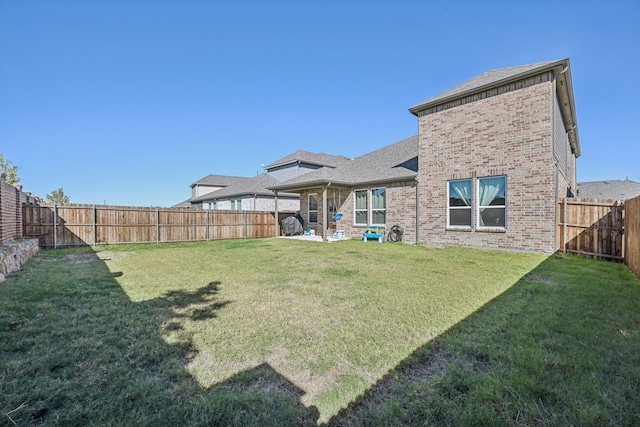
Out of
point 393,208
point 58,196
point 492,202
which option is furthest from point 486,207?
point 58,196

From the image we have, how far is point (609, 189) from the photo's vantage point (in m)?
23.3

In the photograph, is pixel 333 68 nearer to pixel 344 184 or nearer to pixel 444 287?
pixel 344 184

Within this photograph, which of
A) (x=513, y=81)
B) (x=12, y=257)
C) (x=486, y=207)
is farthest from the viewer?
(x=486, y=207)

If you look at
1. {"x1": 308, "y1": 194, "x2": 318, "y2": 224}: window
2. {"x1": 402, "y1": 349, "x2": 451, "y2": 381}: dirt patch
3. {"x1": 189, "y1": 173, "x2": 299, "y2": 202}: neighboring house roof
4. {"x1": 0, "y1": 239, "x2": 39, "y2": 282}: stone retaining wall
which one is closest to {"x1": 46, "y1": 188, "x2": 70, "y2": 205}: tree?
{"x1": 189, "y1": 173, "x2": 299, "y2": 202}: neighboring house roof

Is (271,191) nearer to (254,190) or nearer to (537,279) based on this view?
(254,190)

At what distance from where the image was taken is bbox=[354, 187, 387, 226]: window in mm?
13344

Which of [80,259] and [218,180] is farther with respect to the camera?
[218,180]

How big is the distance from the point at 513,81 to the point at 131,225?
16909mm

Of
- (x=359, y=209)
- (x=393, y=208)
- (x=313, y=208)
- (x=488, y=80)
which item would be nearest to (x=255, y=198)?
(x=313, y=208)

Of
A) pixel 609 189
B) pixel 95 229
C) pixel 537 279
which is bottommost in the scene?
pixel 537 279

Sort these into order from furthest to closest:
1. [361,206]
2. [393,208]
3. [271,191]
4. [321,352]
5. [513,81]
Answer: [271,191]
[361,206]
[393,208]
[513,81]
[321,352]

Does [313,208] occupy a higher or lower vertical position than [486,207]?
higher

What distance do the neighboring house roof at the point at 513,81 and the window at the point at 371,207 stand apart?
402cm

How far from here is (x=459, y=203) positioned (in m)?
10.7
